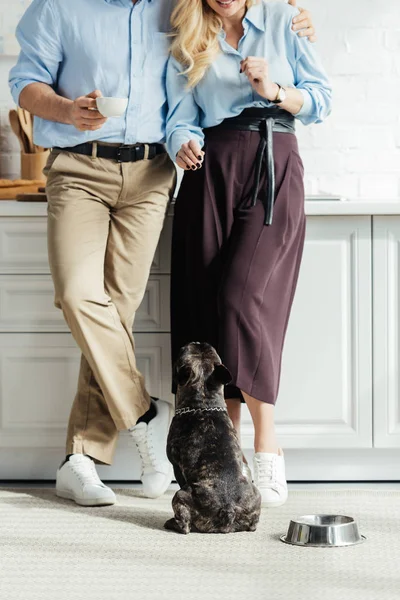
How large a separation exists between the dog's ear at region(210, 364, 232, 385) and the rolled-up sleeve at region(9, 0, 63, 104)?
3.22 ft

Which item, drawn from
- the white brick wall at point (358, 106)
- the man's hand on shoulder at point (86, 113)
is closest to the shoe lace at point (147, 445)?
the man's hand on shoulder at point (86, 113)

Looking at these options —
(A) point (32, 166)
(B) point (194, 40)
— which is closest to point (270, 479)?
(B) point (194, 40)

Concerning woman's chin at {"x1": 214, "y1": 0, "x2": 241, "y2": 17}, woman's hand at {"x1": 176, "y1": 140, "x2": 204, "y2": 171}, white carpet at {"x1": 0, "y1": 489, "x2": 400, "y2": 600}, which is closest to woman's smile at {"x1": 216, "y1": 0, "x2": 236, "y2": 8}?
woman's chin at {"x1": 214, "y1": 0, "x2": 241, "y2": 17}

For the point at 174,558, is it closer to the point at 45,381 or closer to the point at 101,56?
the point at 45,381

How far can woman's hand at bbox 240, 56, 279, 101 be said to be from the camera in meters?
2.45

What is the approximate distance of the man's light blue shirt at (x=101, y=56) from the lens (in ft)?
8.65

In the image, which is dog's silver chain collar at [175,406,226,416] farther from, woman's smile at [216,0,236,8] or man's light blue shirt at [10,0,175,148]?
woman's smile at [216,0,236,8]

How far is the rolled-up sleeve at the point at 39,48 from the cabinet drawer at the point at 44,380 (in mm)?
753

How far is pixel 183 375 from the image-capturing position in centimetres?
235

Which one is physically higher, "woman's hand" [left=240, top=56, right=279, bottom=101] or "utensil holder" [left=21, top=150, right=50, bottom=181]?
"woman's hand" [left=240, top=56, right=279, bottom=101]

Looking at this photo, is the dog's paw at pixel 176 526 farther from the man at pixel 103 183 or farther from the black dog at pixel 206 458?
the man at pixel 103 183

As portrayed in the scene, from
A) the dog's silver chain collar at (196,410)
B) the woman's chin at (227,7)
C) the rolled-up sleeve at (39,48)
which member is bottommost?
the dog's silver chain collar at (196,410)

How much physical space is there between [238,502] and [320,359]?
30.9 inches

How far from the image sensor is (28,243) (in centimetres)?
290
